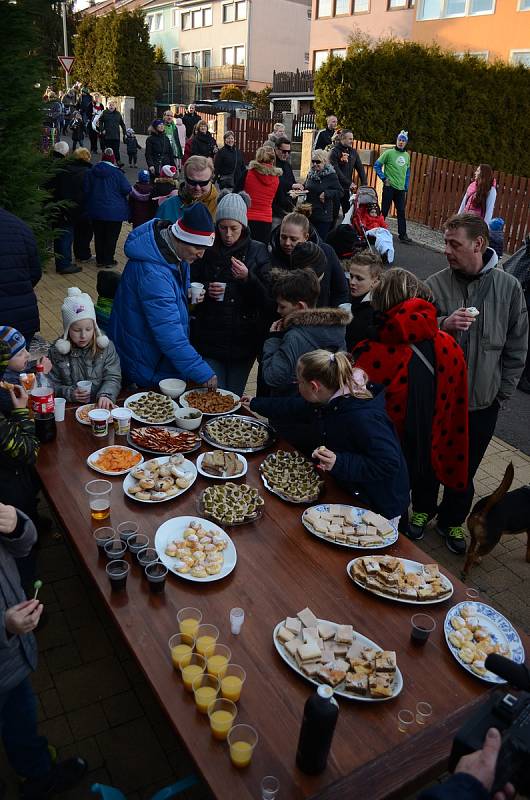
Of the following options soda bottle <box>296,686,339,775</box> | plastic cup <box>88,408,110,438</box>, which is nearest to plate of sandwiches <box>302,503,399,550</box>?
soda bottle <box>296,686,339,775</box>

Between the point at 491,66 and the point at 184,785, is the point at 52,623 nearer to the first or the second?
the point at 184,785

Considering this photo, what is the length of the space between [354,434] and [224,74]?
159 ft

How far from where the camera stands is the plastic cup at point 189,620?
7.56 ft

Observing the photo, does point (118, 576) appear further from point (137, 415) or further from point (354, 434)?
point (137, 415)

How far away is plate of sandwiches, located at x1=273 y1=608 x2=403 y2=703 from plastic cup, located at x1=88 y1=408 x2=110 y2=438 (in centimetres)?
177

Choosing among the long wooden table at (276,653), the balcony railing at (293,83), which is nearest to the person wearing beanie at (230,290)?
the long wooden table at (276,653)

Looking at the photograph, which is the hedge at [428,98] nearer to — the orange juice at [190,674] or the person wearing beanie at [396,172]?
the person wearing beanie at [396,172]

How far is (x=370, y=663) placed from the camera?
7.34ft

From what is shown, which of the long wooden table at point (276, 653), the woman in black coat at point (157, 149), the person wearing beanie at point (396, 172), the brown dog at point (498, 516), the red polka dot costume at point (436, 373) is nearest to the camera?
the long wooden table at point (276, 653)

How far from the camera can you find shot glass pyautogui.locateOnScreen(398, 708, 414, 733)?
6.76 ft

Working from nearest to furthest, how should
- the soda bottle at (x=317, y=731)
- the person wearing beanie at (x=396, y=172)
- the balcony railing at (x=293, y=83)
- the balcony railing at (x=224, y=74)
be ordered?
the soda bottle at (x=317, y=731) < the person wearing beanie at (x=396, y=172) < the balcony railing at (x=293, y=83) < the balcony railing at (x=224, y=74)

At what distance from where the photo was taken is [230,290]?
15.0 feet

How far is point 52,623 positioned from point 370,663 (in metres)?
2.22

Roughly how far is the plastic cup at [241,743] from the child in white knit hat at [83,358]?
246 cm
